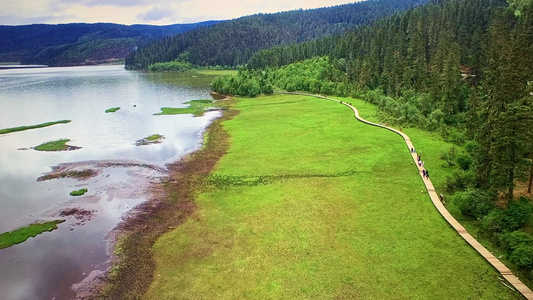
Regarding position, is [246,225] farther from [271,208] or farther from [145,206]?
[145,206]

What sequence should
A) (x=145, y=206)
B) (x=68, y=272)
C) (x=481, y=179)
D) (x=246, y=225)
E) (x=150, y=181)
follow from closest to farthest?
1. (x=68, y=272)
2. (x=246, y=225)
3. (x=481, y=179)
4. (x=145, y=206)
5. (x=150, y=181)

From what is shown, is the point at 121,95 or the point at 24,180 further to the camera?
the point at 121,95

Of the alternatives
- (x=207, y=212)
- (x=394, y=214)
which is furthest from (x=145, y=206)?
(x=394, y=214)

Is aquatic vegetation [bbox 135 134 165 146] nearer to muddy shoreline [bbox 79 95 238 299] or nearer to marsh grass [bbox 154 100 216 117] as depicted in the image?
muddy shoreline [bbox 79 95 238 299]

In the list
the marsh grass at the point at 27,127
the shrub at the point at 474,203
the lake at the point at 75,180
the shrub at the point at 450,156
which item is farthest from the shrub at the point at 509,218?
the marsh grass at the point at 27,127

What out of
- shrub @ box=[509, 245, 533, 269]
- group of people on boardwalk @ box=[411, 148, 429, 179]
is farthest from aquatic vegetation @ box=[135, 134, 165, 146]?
shrub @ box=[509, 245, 533, 269]

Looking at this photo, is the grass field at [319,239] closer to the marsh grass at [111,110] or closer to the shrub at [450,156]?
the shrub at [450,156]

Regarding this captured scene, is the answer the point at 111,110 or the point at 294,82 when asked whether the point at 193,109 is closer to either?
the point at 111,110
